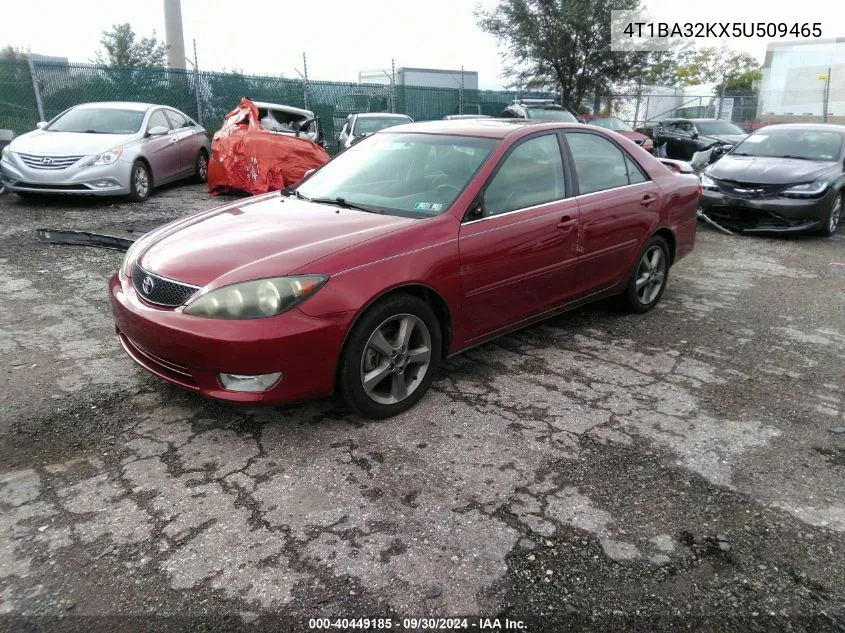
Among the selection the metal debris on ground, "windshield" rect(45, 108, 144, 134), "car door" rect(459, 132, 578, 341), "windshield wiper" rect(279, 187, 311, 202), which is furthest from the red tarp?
"car door" rect(459, 132, 578, 341)

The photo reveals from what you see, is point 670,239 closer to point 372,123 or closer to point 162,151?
point 162,151

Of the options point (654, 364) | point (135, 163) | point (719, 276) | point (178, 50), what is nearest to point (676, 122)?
point (719, 276)

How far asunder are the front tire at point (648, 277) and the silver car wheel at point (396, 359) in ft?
7.43

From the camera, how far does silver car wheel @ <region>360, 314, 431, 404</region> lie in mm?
3285

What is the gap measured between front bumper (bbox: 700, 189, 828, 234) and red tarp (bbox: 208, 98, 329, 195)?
20.3 feet

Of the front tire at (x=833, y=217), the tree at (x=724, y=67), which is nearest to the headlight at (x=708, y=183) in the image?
the front tire at (x=833, y=217)

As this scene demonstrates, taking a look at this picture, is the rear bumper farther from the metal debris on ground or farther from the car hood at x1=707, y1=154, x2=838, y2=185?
the metal debris on ground

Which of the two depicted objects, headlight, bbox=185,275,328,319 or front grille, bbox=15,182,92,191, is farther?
front grille, bbox=15,182,92,191

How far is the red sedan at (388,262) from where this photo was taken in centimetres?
300

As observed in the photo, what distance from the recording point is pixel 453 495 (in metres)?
2.81

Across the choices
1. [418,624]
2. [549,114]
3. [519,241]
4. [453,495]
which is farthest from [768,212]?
[418,624]

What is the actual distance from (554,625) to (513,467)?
946 mm

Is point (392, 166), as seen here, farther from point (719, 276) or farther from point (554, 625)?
point (719, 276)

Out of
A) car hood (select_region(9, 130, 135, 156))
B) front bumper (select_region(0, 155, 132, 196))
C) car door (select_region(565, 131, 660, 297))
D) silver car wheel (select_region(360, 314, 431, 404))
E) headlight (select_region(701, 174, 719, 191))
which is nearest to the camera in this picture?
silver car wheel (select_region(360, 314, 431, 404))
